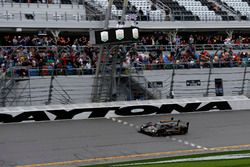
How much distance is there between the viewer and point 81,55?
76.4 ft

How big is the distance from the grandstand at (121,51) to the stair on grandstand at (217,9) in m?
0.06

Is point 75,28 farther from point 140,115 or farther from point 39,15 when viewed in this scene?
point 140,115

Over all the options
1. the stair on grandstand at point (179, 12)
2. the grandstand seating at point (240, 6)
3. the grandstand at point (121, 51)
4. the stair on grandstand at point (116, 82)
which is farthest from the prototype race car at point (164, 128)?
the grandstand seating at point (240, 6)

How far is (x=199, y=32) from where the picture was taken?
1265 inches

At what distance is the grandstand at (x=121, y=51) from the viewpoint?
20.8 metres

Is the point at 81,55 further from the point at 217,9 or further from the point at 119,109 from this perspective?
the point at 217,9

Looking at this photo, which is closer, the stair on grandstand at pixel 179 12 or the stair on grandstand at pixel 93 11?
the stair on grandstand at pixel 93 11

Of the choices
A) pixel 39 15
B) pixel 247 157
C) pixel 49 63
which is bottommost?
pixel 247 157

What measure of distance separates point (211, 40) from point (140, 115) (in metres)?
11.5

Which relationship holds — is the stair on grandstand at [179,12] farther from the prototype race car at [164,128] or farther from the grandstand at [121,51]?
the prototype race car at [164,128]

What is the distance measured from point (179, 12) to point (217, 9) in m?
3.51

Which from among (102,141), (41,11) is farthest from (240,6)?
(102,141)

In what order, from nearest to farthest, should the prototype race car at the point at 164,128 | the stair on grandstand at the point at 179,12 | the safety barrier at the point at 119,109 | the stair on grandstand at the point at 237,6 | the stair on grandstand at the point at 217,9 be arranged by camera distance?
the prototype race car at the point at 164,128 < the safety barrier at the point at 119,109 < the stair on grandstand at the point at 179,12 < the stair on grandstand at the point at 217,9 < the stair on grandstand at the point at 237,6

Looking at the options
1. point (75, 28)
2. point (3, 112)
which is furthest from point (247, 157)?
point (75, 28)
